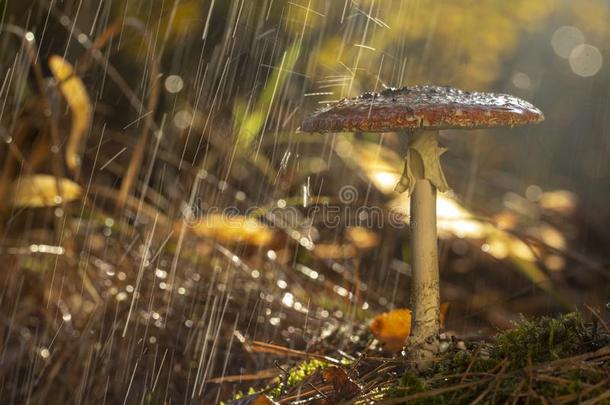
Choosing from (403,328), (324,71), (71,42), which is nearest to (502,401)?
(403,328)

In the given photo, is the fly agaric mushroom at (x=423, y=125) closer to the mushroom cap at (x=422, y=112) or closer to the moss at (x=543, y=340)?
the mushroom cap at (x=422, y=112)

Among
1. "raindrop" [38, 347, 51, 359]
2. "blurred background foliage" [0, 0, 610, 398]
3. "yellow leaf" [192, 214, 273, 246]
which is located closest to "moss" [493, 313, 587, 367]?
"blurred background foliage" [0, 0, 610, 398]

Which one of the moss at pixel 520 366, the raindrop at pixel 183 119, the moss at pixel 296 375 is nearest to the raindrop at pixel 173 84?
the raindrop at pixel 183 119

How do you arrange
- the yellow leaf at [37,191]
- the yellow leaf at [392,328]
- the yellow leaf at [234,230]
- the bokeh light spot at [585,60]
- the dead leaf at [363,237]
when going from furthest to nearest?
the bokeh light spot at [585,60], the dead leaf at [363,237], the yellow leaf at [234,230], the yellow leaf at [37,191], the yellow leaf at [392,328]

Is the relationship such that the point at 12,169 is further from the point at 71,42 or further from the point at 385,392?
the point at 385,392

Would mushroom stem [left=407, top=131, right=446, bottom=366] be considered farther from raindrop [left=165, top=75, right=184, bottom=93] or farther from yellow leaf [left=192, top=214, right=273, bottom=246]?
raindrop [left=165, top=75, right=184, bottom=93]

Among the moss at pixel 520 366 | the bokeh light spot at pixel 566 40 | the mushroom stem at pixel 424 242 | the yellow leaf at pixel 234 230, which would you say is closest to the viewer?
the moss at pixel 520 366

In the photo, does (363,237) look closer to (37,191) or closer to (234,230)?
(234,230)
